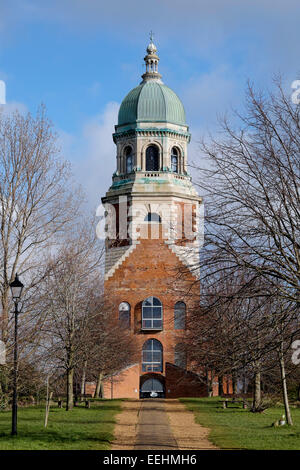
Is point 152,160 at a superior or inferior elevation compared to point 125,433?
superior

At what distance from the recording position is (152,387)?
5434 centimetres

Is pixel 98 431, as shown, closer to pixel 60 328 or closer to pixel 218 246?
pixel 218 246

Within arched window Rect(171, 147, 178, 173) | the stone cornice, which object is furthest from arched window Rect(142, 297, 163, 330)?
the stone cornice

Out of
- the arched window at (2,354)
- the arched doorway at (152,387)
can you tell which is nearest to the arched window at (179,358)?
the arched doorway at (152,387)

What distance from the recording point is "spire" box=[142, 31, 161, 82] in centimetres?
6253

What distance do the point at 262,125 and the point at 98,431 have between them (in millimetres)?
10376

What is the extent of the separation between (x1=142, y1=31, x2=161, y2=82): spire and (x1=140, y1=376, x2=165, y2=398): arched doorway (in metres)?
25.9

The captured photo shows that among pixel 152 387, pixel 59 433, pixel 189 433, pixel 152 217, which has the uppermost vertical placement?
pixel 152 217

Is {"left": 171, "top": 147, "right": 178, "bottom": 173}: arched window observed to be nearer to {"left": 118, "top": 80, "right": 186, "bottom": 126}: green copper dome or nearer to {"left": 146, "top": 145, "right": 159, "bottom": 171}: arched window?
{"left": 146, "top": 145, "right": 159, "bottom": 171}: arched window

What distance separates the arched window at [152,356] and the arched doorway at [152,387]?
2.33 ft

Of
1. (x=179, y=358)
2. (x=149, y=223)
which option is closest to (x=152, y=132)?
(x=149, y=223)

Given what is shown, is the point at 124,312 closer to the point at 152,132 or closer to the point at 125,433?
the point at 152,132

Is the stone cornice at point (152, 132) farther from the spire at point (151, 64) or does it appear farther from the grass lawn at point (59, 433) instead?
the grass lawn at point (59, 433)

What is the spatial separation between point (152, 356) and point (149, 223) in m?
10.8
